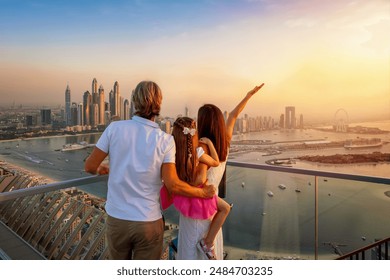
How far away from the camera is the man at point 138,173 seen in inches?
42.8

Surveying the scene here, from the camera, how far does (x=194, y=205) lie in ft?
4.41

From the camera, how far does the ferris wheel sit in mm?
→ 4691

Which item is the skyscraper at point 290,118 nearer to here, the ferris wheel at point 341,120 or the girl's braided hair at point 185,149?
the ferris wheel at point 341,120

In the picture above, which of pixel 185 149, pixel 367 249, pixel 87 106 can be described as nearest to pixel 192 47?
pixel 87 106

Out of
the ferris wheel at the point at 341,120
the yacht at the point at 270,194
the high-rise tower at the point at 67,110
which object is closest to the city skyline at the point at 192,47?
the high-rise tower at the point at 67,110

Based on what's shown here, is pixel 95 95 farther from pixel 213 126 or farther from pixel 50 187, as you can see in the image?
pixel 213 126

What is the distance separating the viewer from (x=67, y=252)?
184 cm

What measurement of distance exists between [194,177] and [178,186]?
4.2 inches

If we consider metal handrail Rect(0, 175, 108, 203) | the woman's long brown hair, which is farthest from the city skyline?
the woman's long brown hair

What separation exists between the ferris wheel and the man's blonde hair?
4395 millimetres

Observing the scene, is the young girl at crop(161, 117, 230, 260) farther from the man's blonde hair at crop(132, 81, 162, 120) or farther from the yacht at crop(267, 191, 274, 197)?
the yacht at crop(267, 191, 274, 197)

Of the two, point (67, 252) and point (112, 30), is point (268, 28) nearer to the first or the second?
point (112, 30)

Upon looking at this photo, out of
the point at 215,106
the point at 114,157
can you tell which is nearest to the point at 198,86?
the point at 215,106

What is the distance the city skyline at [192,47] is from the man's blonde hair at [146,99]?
1.66m
